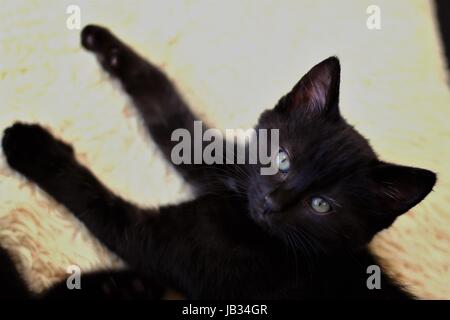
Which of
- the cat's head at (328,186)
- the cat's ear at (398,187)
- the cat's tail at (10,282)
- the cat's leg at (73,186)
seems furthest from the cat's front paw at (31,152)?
the cat's ear at (398,187)

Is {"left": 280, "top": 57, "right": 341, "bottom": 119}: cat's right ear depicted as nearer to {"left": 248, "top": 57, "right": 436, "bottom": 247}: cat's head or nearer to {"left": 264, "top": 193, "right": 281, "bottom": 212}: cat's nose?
{"left": 248, "top": 57, "right": 436, "bottom": 247}: cat's head

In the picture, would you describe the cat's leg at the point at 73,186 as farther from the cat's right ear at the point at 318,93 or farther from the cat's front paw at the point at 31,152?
the cat's right ear at the point at 318,93

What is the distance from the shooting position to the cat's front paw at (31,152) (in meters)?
1.21

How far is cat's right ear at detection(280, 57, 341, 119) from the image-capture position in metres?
1.04

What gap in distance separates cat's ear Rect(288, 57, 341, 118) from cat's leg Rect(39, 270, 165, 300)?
508 mm

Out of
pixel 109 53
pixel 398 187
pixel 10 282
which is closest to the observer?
pixel 398 187

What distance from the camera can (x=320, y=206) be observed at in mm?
1052

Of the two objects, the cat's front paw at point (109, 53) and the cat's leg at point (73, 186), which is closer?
the cat's leg at point (73, 186)

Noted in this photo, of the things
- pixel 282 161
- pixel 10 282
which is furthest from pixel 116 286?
pixel 282 161

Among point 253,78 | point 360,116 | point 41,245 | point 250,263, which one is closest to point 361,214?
point 250,263

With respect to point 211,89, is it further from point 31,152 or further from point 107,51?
point 31,152

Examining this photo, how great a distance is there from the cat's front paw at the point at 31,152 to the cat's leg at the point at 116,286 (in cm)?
26
